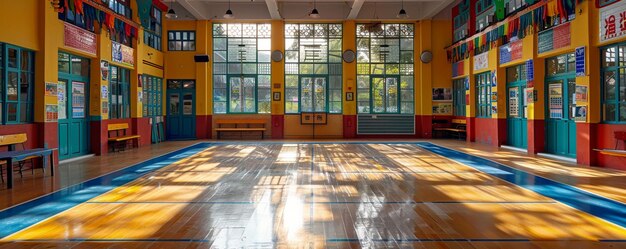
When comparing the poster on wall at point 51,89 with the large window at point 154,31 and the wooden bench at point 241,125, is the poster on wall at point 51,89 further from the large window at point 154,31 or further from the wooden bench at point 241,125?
the wooden bench at point 241,125

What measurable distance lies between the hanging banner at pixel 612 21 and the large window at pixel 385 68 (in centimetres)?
908

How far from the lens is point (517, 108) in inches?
479

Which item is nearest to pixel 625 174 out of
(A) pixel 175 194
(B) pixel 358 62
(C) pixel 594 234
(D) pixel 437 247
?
(C) pixel 594 234

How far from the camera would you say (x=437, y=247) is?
3.66 m

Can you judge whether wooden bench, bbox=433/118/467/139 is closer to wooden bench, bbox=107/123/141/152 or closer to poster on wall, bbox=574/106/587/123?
poster on wall, bbox=574/106/587/123

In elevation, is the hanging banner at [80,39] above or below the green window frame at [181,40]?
below

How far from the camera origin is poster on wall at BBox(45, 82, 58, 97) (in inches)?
336

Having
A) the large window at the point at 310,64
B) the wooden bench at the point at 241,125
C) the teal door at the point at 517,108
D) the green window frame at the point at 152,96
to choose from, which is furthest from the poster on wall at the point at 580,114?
the green window frame at the point at 152,96

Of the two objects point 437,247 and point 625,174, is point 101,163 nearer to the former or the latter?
point 437,247

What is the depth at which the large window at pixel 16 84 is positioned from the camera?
7590 mm

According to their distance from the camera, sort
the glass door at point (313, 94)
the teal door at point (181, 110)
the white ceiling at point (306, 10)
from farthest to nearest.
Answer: the glass door at point (313, 94)
the teal door at point (181, 110)
the white ceiling at point (306, 10)

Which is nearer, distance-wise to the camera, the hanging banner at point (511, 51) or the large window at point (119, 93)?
the hanging banner at point (511, 51)

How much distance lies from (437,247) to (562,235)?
48.7 inches

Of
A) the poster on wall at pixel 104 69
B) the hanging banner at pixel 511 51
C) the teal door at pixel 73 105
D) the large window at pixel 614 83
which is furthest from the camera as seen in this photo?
the hanging banner at pixel 511 51
